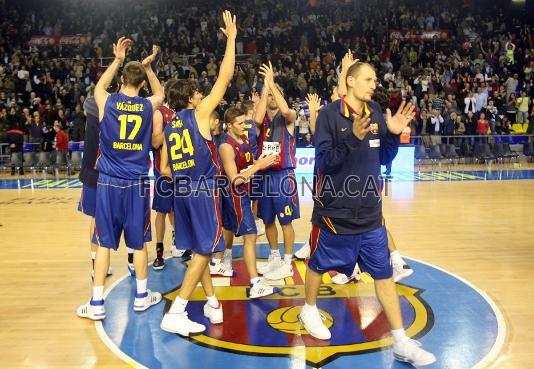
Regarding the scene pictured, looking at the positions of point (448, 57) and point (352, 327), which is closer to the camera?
point (352, 327)

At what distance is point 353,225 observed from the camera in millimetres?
4172

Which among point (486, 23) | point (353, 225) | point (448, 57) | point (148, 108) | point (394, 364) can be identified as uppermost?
point (486, 23)

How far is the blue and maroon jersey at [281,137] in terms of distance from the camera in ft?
20.3

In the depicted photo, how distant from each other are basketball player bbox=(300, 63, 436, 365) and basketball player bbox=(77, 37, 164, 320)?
5.62 ft

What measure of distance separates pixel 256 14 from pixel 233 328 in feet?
71.2

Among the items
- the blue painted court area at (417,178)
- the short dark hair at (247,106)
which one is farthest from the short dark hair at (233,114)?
the blue painted court area at (417,178)

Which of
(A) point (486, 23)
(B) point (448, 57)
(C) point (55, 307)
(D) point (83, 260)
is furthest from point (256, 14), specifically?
(C) point (55, 307)

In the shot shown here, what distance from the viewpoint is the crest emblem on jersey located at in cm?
439

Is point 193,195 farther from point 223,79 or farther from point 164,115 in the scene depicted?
point 164,115

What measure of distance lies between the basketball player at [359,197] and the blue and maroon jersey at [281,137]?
74.0 inches

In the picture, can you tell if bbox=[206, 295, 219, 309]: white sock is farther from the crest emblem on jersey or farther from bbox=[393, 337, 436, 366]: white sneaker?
bbox=[393, 337, 436, 366]: white sneaker

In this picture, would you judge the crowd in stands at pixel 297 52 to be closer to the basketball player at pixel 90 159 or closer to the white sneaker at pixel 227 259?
the white sneaker at pixel 227 259

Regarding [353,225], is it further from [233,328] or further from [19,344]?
[19,344]

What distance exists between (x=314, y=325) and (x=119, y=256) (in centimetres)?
355
